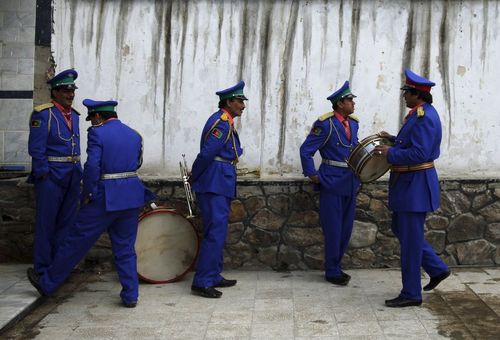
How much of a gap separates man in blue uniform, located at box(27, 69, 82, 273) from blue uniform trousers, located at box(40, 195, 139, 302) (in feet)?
1.71

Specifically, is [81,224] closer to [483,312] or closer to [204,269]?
[204,269]

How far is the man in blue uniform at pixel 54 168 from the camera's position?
24.0ft

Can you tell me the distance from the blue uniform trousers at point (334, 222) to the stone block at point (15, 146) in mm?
3315

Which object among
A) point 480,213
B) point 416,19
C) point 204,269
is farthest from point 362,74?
point 204,269

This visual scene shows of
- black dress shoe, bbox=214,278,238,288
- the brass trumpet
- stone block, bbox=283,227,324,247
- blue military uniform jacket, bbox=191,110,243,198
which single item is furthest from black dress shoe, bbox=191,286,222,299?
stone block, bbox=283,227,324,247

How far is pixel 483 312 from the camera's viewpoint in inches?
258

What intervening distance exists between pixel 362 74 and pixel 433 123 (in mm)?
1972

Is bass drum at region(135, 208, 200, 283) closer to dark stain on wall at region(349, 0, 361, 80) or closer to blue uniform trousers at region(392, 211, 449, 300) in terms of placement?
Result: blue uniform trousers at region(392, 211, 449, 300)

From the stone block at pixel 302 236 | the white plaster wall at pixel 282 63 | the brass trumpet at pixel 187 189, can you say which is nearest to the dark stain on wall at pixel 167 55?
the white plaster wall at pixel 282 63

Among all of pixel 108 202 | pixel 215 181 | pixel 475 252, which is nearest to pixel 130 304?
pixel 108 202

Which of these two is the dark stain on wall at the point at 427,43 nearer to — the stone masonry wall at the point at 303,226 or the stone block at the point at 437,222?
the stone masonry wall at the point at 303,226

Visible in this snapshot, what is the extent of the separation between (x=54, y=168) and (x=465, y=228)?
4331mm

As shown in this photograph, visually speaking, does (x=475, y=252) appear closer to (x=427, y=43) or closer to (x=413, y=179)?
(x=413, y=179)

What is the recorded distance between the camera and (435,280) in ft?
23.2
